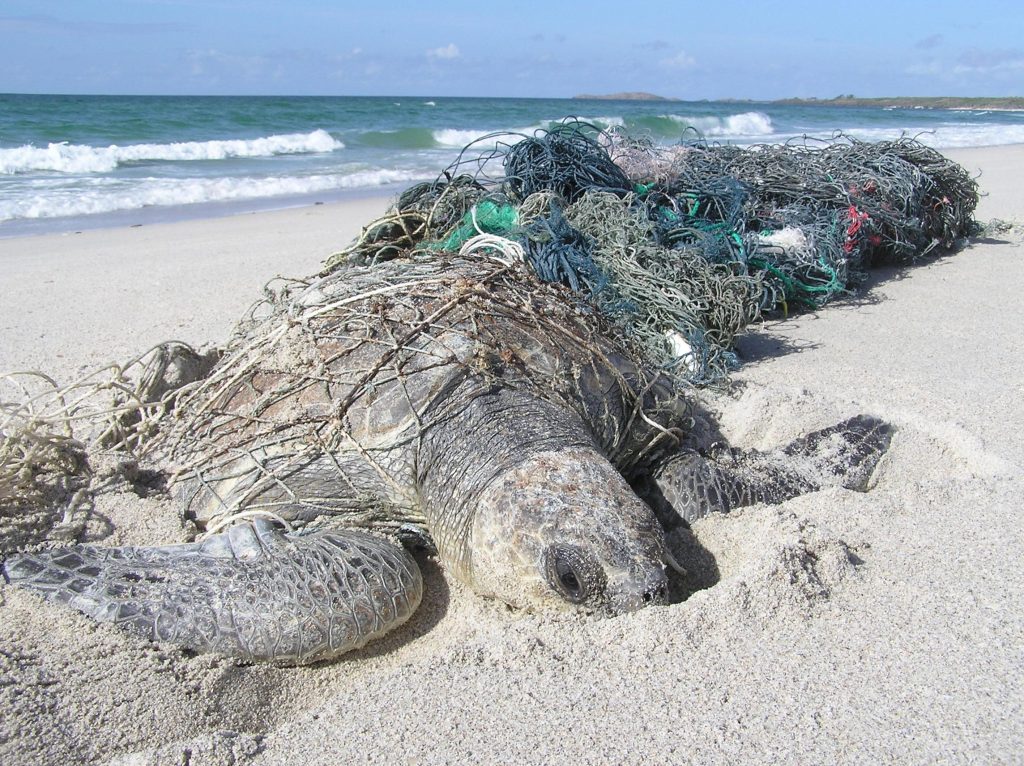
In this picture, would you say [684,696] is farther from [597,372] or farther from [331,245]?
[331,245]

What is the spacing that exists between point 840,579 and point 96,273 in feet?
20.4

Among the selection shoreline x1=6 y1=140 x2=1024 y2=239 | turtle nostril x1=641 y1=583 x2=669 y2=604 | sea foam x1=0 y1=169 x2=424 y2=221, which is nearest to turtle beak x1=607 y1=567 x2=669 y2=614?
turtle nostril x1=641 y1=583 x2=669 y2=604

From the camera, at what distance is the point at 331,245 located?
8047mm

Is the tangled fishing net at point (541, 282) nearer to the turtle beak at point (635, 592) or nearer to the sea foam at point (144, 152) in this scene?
the turtle beak at point (635, 592)

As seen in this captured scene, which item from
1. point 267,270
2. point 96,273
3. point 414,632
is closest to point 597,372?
point 414,632

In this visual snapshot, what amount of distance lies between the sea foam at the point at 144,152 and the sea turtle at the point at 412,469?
540 inches

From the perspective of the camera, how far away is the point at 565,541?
7.10 ft

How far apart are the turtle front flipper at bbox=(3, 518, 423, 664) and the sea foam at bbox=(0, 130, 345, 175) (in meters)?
14.5

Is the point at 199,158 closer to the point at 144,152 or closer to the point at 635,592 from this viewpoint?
the point at 144,152

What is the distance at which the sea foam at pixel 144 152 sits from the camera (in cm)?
1483

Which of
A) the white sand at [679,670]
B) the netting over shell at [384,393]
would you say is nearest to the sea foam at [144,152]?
the netting over shell at [384,393]

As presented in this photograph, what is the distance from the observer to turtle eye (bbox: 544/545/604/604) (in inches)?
84.6

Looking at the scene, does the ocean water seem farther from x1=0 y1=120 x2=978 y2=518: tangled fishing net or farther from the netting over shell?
the netting over shell

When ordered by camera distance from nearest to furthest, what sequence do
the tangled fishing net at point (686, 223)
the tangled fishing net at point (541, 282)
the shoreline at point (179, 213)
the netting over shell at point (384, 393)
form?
the netting over shell at point (384, 393)
the tangled fishing net at point (541, 282)
the tangled fishing net at point (686, 223)
the shoreline at point (179, 213)
